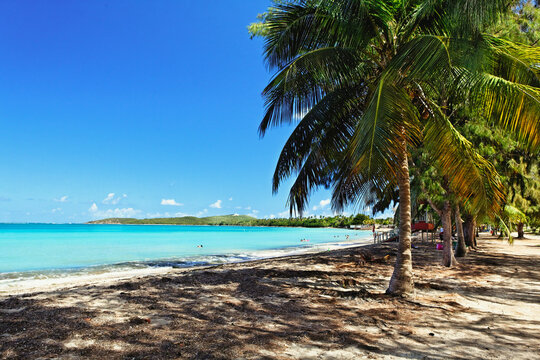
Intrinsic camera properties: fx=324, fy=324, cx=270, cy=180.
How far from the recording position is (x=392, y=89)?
471cm

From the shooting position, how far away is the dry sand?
351cm

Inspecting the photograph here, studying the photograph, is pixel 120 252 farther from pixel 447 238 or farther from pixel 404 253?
pixel 404 253

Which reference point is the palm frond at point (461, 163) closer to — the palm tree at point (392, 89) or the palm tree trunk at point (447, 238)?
the palm tree at point (392, 89)

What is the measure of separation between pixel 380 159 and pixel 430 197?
23.7 ft

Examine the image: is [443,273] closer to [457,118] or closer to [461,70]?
[457,118]

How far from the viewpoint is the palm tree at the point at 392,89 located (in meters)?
4.41

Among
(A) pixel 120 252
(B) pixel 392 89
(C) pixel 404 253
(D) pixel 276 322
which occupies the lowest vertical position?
(A) pixel 120 252

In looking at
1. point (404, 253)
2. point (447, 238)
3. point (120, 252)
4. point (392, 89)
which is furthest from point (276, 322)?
point (120, 252)

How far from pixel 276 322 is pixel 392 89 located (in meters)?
3.75

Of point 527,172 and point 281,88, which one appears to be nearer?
point 281,88

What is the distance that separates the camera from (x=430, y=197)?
10273 millimetres

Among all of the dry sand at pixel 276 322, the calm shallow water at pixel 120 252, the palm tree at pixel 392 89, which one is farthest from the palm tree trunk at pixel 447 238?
the calm shallow water at pixel 120 252

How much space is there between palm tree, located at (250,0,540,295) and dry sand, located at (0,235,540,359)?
1.31 meters

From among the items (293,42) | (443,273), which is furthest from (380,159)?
(443,273)
